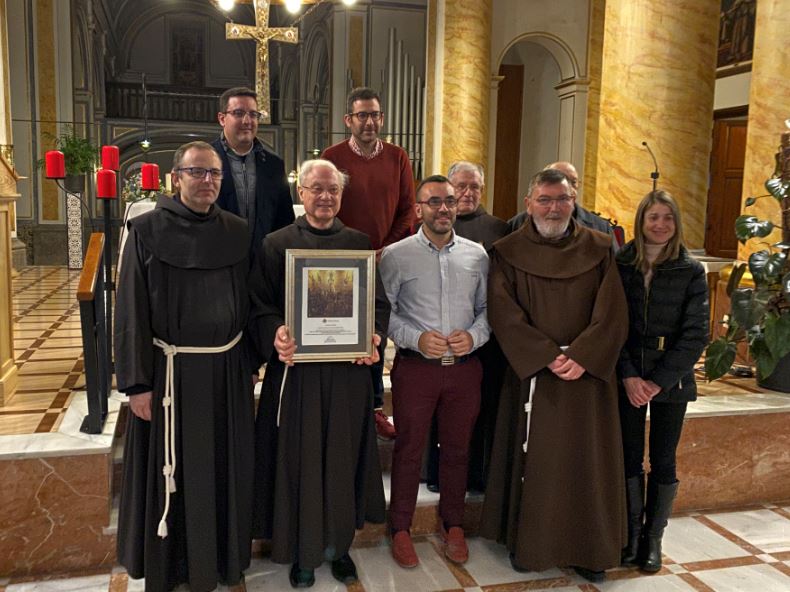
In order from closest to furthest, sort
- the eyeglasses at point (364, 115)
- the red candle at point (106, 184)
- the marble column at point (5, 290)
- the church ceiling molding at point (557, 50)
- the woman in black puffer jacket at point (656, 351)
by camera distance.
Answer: the woman in black puffer jacket at point (656, 351), the eyeglasses at point (364, 115), the marble column at point (5, 290), the red candle at point (106, 184), the church ceiling molding at point (557, 50)

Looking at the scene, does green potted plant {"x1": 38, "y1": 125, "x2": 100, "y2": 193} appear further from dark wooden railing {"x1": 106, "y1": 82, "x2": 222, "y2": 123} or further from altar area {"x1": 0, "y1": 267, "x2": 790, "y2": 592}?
dark wooden railing {"x1": 106, "y1": 82, "x2": 222, "y2": 123}

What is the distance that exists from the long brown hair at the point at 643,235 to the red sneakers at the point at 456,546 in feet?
4.69

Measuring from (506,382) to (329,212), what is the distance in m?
1.09

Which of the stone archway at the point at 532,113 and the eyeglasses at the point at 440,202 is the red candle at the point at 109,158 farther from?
the stone archway at the point at 532,113

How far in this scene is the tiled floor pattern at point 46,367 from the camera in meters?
3.62

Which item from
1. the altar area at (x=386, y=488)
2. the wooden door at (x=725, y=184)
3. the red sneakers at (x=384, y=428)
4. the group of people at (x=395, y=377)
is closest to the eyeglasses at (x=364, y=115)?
the group of people at (x=395, y=377)

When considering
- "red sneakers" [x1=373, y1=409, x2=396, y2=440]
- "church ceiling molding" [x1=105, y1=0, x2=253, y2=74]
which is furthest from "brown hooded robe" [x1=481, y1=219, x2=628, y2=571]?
"church ceiling molding" [x1=105, y1=0, x2=253, y2=74]

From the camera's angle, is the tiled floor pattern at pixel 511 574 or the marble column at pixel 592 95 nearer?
the tiled floor pattern at pixel 511 574

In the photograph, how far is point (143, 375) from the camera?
263 centimetres

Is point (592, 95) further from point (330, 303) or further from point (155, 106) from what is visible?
point (155, 106)

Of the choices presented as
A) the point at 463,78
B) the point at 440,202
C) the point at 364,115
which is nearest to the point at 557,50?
the point at 463,78

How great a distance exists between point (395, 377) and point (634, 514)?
1.25 metres

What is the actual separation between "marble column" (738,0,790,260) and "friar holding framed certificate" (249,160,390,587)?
11.1 feet

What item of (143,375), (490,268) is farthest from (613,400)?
(143,375)
